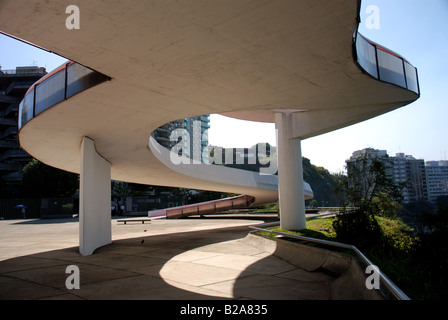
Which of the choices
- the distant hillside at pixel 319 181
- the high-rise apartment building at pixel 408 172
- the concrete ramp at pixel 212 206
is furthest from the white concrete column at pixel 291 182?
the distant hillside at pixel 319 181

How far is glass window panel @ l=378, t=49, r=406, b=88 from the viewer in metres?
8.28

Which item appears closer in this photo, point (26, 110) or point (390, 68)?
point (390, 68)

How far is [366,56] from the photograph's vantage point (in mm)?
7520

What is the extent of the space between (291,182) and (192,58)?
910cm

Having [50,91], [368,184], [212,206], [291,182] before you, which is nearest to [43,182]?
→ [212,206]

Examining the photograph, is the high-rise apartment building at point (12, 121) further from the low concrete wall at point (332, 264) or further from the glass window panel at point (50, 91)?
the low concrete wall at point (332, 264)

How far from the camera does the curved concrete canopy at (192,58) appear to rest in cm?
463

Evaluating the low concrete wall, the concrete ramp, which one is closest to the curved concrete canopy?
the low concrete wall

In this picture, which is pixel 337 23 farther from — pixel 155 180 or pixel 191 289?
pixel 155 180

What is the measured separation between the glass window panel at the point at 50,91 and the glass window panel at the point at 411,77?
9188 mm

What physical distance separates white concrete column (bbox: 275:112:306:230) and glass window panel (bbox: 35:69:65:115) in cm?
900

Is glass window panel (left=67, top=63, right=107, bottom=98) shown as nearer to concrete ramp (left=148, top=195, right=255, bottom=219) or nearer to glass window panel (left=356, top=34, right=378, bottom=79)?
glass window panel (left=356, top=34, right=378, bottom=79)

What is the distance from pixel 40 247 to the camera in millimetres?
13320

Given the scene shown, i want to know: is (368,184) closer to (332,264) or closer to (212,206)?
(332,264)
